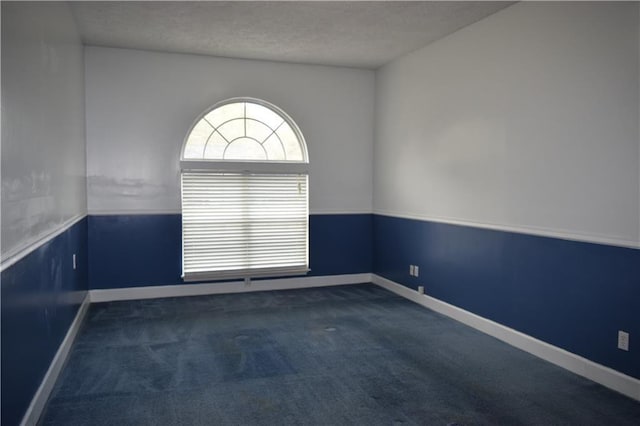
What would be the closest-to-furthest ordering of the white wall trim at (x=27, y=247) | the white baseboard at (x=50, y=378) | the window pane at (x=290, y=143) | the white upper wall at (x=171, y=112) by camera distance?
the white wall trim at (x=27, y=247)
the white baseboard at (x=50, y=378)
the white upper wall at (x=171, y=112)
the window pane at (x=290, y=143)

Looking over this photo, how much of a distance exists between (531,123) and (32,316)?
367cm

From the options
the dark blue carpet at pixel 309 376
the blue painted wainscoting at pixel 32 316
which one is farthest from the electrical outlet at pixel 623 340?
the blue painted wainscoting at pixel 32 316

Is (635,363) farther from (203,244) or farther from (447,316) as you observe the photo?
(203,244)

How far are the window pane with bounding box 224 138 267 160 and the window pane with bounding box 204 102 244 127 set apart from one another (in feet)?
0.95

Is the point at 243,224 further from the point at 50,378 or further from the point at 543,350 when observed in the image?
the point at 543,350

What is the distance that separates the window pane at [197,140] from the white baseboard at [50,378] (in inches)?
85.4

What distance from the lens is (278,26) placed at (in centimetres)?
469

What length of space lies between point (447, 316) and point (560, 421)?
84.6 inches

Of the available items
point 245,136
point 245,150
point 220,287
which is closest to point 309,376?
point 220,287

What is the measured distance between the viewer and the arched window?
19.2 feet

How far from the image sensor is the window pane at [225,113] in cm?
593

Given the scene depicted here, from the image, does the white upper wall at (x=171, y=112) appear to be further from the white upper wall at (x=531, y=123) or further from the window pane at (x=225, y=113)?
the white upper wall at (x=531, y=123)

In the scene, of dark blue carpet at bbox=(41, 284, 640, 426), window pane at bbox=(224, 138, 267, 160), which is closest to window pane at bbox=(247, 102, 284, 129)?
window pane at bbox=(224, 138, 267, 160)

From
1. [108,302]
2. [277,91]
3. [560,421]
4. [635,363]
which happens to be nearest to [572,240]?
[635,363]
